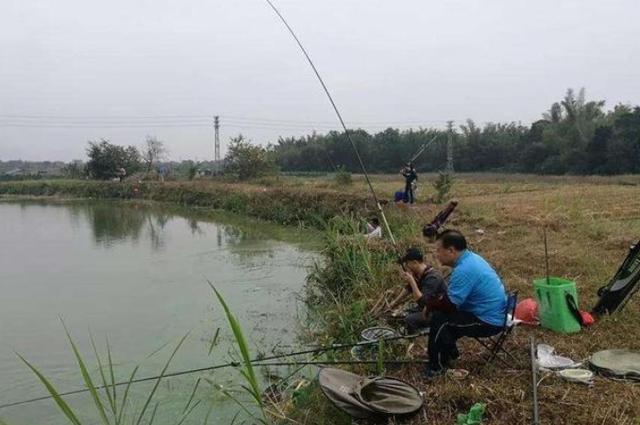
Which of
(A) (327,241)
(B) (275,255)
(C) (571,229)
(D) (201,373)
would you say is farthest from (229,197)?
(D) (201,373)

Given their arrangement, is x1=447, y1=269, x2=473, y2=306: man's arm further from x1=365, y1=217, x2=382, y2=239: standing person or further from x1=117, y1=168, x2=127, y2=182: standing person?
x1=117, y1=168, x2=127, y2=182: standing person

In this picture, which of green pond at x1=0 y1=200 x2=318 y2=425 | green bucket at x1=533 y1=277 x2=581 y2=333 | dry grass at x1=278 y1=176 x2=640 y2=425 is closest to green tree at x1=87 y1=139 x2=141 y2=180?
green pond at x1=0 y1=200 x2=318 y2=425

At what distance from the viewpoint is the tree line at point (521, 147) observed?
85.0 ft

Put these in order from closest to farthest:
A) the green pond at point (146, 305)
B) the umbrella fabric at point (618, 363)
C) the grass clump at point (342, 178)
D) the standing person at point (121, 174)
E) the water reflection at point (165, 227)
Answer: the umbrella fabric at point (618, 363)
the green pond at point (146, 305)
the water reflection at point (165, 227)
the grass clump at point (342, 178)
the standing person at point (121, 174)

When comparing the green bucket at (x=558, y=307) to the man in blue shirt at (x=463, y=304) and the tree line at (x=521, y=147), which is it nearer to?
the man in blue shirt at (x=463, y=304)

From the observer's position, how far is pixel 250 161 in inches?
1132

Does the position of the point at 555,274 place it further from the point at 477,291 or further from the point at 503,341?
the point at 477,291

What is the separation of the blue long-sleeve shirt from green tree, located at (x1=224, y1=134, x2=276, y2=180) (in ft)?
84.0

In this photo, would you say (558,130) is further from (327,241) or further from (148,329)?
(148,329)

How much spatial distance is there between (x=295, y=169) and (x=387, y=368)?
140ft

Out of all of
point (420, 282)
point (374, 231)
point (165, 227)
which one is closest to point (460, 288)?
point (420, 282)

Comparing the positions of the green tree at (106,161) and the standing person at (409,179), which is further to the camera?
the green tree at (106,161)

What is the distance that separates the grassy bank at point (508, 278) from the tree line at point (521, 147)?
8.73m

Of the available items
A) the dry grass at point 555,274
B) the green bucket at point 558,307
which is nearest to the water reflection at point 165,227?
the dry grass at point 555,274
